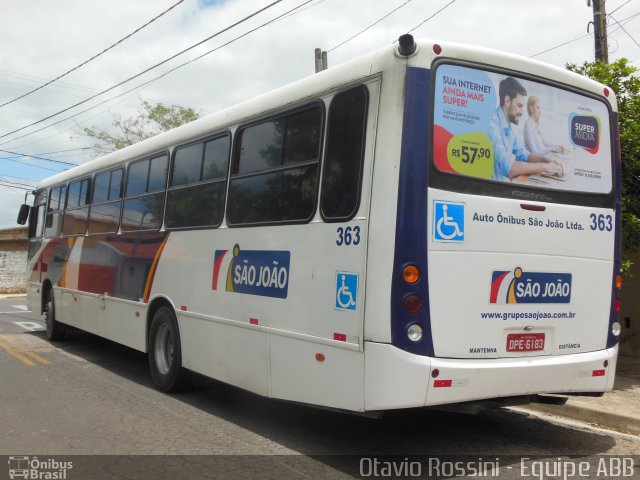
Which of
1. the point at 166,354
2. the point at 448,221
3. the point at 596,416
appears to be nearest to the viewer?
the point at 448,221

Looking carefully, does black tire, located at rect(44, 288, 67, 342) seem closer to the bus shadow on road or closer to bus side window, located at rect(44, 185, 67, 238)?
bus side window, located at rect(44, 185, 67, 238)

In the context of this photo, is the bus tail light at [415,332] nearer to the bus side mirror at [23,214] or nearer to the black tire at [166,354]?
the black tire at [166,354]

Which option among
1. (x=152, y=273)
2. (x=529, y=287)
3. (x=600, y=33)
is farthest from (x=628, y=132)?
(x=152, y=273)

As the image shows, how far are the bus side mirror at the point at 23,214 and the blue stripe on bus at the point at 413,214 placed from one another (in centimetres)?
1154

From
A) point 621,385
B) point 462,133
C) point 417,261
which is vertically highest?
point 462,133

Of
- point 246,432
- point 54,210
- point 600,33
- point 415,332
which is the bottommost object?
point 246,432

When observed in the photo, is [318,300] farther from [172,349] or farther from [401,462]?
[172,349]

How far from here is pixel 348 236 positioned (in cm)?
468

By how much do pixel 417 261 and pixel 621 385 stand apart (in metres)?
4.57

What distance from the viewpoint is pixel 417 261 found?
436 centimetres

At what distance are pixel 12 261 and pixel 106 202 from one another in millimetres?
26744

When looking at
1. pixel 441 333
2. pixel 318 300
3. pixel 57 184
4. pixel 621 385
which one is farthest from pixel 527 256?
pixel 57 184

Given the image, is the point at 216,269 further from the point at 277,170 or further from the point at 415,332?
the point at 415,332

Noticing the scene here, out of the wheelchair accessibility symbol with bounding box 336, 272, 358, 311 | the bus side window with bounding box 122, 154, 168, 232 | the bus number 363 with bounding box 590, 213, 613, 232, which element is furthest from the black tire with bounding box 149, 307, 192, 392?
the bus number 363 with bounding box 590, 213, 613, 232
